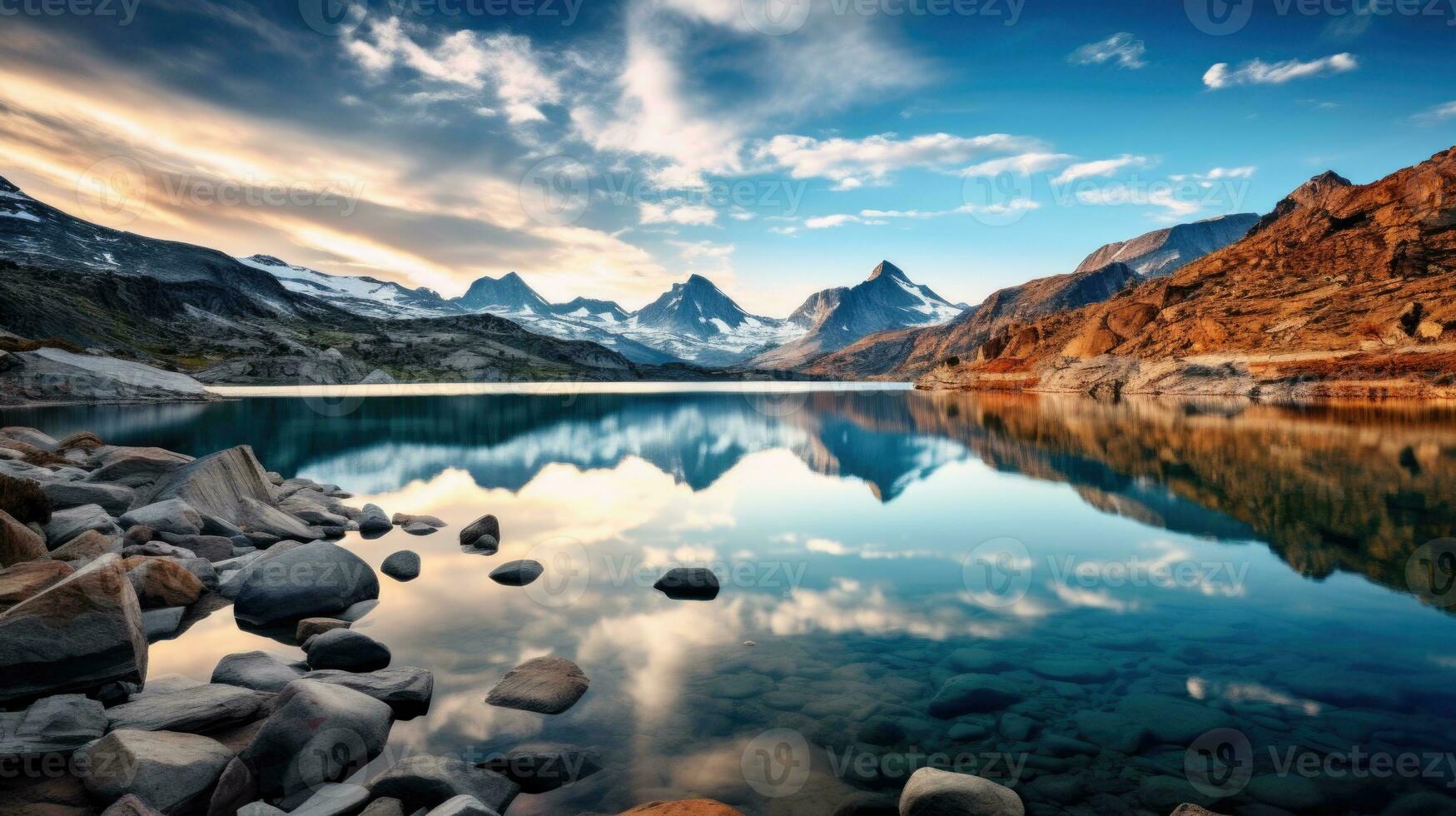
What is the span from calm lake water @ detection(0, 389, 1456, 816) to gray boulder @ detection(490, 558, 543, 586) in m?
0.51

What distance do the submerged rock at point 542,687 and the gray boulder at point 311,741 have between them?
198cm

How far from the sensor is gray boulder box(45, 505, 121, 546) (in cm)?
1700

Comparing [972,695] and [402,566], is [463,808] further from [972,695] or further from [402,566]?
[402,566]

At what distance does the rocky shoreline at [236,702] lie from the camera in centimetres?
775

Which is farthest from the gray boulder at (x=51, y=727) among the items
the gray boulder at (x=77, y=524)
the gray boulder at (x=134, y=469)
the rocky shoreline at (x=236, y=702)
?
the gray boulder at (x=134, y=469)

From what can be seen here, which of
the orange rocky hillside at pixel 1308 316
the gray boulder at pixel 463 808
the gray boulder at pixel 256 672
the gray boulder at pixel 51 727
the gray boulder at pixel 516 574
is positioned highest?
the orange rocky hillside at pixel 1308 316

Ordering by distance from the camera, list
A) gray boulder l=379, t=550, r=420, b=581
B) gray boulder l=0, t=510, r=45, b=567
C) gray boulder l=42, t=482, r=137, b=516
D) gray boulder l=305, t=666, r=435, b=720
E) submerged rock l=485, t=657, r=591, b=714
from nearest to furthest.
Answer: gray boulder l=305, t=666, r=435, b=720, submerged rock l=485, t=657, r=591, b=714, gray boulder l=0, t=510, r=45, b=567, gray boulder l=379, t=550, r=420, b=581, gray boulder l=42, t=482, r=137, b=516

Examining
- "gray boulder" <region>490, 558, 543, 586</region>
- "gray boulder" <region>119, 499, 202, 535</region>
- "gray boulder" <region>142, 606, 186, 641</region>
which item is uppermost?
"gray boulder" <region>119, 499, 202, 535</region>

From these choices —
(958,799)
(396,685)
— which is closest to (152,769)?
A: (396,685)

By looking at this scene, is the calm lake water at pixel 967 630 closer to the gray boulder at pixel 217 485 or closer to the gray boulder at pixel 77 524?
the gray boulder at pixel 217 485

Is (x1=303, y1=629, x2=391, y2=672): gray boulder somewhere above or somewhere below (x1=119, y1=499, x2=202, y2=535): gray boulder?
below

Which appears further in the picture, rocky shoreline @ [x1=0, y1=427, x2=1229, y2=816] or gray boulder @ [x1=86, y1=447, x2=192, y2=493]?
gray boulder @ [x1=86, y1=447, x2=192, y2=493]

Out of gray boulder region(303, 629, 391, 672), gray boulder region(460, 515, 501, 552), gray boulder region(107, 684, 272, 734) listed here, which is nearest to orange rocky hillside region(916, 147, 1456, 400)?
gray boulder region(460, 515, 501, 552)

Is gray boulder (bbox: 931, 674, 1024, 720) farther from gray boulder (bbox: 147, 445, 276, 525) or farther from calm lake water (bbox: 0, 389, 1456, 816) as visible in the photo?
gray boulder (bbox: 147, 445, 276, 525)
